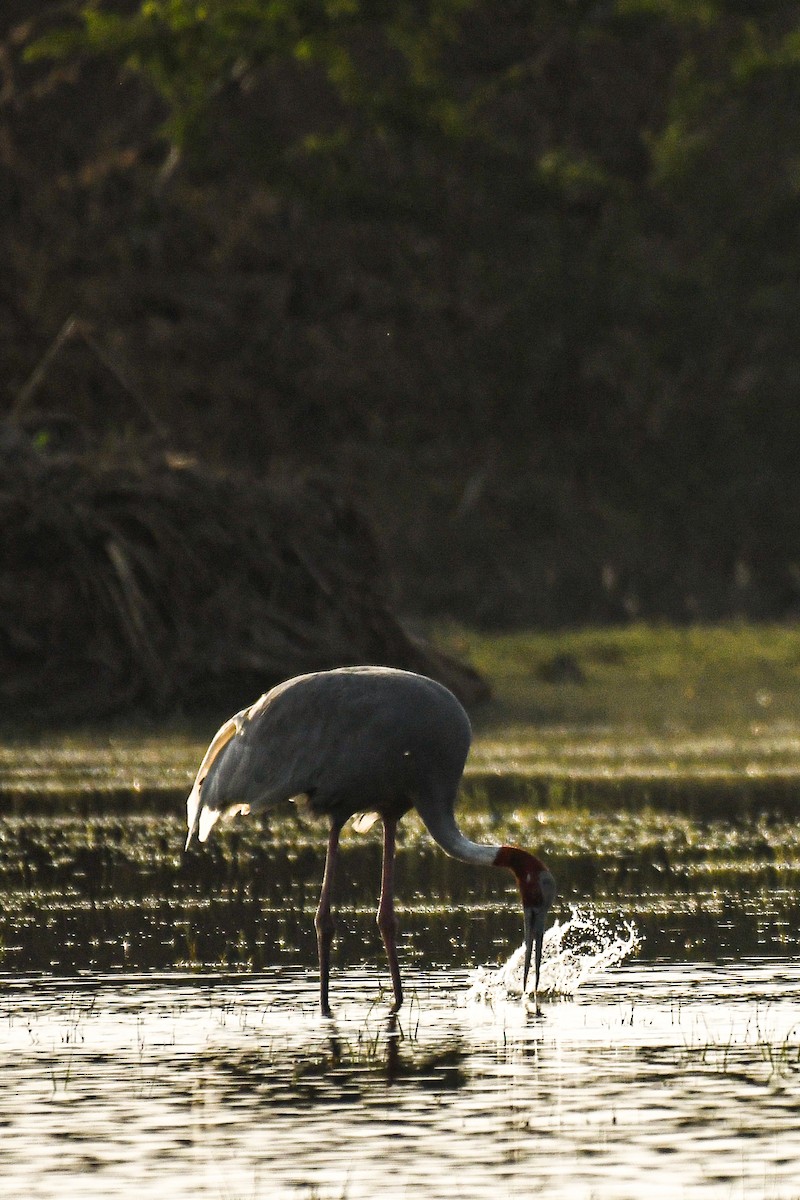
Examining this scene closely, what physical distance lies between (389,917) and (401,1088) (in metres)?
2.32

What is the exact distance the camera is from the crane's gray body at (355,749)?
10.4m

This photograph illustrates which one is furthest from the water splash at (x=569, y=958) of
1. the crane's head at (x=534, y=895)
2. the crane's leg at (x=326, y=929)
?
the crane's leg at (x=326, y=929)

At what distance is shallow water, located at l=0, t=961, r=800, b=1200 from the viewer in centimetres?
684

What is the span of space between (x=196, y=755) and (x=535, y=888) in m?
9.92

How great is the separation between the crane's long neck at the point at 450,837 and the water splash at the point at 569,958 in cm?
36

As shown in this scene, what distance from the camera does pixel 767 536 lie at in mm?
44375

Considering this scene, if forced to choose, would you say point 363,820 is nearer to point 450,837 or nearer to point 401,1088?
point 450,837

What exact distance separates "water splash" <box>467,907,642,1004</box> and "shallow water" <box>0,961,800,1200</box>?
0.09 m

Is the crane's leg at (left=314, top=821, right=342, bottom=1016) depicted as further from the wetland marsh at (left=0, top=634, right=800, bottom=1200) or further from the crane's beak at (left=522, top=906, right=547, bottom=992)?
the crane's beak at (left=522, top=906, right=547, bottom=992)

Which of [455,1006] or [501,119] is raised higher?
[501,119]

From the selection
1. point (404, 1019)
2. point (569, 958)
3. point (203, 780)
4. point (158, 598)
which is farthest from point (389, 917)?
point (158, 598)

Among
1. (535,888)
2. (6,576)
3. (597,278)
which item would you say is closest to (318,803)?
(535,888)

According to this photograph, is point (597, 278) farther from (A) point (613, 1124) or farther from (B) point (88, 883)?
(A) point (613, 1124)

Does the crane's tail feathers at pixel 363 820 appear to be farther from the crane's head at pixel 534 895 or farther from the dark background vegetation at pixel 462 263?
the dark background vegetation at pixel 462 263
